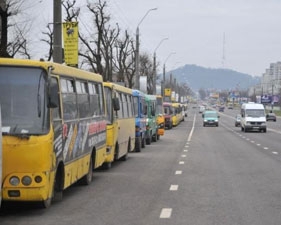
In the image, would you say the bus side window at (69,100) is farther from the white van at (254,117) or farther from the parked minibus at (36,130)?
the white van at (254,117)

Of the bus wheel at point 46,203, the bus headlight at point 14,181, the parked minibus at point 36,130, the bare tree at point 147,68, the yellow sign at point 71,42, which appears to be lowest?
the bus wheel at point 46,203

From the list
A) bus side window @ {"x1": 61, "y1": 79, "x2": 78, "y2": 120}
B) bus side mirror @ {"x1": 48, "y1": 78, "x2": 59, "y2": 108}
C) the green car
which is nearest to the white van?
the green car

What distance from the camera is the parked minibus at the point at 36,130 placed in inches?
393

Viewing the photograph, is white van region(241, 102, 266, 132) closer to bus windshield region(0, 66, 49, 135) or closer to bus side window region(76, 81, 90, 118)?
bus side window region(76, 81, 90, 118)

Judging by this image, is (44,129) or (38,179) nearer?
(38,179)

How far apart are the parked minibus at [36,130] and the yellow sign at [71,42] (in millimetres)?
9838

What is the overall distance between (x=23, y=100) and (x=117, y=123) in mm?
9147

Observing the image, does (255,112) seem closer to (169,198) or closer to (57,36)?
(57,36)

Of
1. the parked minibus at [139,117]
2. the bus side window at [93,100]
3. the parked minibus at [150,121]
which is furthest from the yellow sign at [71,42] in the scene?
the parked minibus at [150,121]

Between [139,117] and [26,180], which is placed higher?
[139,117]

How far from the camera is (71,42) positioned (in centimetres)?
2234

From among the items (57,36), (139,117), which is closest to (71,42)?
(57,36)

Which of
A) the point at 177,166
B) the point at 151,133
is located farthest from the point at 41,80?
the point at 151,133

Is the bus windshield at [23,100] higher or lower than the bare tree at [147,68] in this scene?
lower
